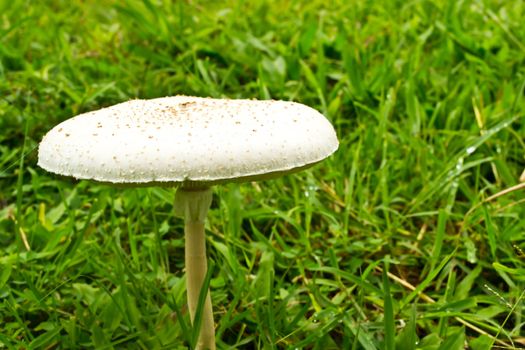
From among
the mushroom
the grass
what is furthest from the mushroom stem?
the mushroom

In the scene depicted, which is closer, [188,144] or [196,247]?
[188,144]

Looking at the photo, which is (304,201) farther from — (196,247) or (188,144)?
(188,144)

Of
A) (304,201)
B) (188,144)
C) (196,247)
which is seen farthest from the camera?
(304,201)

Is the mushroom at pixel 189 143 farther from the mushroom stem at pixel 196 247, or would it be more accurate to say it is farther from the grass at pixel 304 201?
the grass at pixel 304 201

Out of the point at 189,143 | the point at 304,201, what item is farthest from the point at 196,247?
the point at 304,201

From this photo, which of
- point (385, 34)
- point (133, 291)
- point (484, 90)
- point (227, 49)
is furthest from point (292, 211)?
point (385, 34)

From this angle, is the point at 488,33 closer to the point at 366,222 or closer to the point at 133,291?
the point at 366,222
